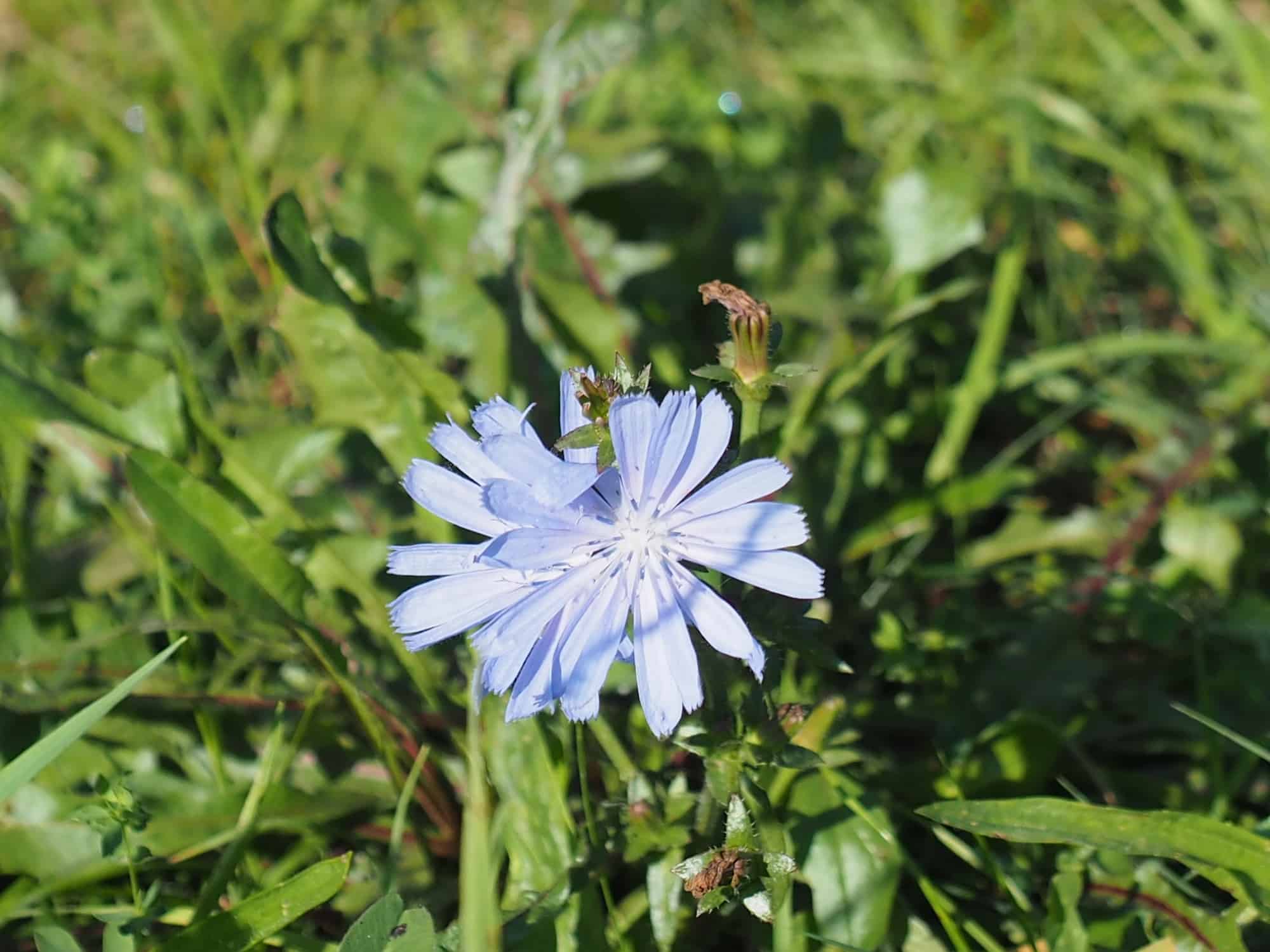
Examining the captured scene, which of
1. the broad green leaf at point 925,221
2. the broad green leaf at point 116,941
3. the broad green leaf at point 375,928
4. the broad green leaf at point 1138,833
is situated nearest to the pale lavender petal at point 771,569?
the broad green leaf at point 1138,833

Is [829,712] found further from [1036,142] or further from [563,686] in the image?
[1036,142]

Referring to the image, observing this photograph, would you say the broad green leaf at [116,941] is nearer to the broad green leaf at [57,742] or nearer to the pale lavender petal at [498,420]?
the broad green leaf at [57,742]

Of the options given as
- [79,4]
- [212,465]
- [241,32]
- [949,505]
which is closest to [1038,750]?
[949,505]

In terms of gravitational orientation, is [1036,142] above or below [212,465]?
above

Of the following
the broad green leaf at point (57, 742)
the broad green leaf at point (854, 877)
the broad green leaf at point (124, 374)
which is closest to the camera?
the broad green leaf at point (57, 742)

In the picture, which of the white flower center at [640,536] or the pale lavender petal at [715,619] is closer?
the pale lavender petal at [715,619]

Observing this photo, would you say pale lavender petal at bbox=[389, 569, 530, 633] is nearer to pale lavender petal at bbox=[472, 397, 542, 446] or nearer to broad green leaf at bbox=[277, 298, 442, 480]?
pale lavender petal at bbox=[472, 397, 542, 446]

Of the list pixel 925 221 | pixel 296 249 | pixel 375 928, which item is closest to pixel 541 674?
pixel 375 928
